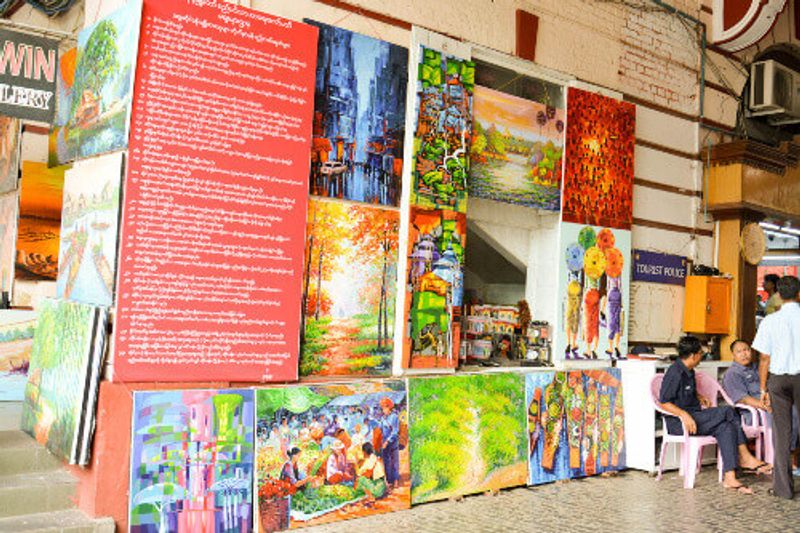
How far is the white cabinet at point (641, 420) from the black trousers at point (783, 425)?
1.11 metres

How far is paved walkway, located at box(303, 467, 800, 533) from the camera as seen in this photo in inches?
215

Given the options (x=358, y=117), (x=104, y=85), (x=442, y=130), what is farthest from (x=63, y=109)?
(x=442, y=130)

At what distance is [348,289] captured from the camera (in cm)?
579

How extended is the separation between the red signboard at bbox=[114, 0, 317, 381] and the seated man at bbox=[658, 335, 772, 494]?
3.88m

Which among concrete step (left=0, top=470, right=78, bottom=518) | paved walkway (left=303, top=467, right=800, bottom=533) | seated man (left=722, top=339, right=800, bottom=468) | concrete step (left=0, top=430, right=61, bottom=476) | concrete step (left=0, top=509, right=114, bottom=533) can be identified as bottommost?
paved walkway (left=303, top=467, right=800, bottom=533)

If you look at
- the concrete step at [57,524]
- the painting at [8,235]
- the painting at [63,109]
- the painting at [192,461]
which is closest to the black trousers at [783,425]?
the painting at [192,461]

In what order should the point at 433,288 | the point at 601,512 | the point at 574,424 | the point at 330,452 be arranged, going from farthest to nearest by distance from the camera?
the point at 574,424 → the point at 433,288 → the point at 601,512 → the point at 330,452

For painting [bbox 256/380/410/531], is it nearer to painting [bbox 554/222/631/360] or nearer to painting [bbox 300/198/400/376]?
painting [bbox 300/198/400/376]

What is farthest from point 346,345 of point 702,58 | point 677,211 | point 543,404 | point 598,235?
point 702,58

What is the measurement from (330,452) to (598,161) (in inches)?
166

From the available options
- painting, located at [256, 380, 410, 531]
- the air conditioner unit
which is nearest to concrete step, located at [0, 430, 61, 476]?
painting, located at [256, 380, 410, 531]

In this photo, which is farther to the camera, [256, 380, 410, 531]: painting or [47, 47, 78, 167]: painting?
[47, 47, 78, 167]: painting

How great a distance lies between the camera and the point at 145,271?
471cm

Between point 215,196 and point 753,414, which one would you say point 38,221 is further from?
point 753,414
